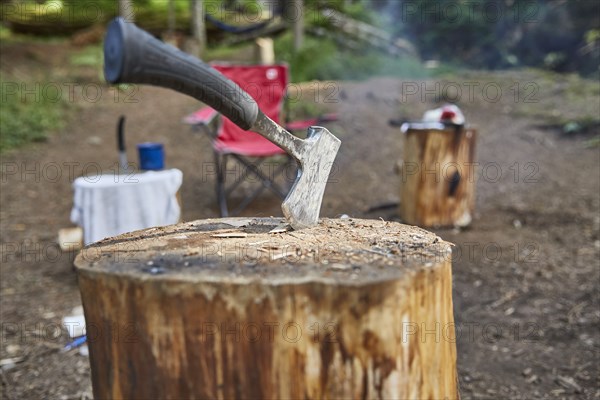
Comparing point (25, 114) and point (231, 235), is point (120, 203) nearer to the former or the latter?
point (231, 235)

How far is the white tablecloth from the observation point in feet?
10.9

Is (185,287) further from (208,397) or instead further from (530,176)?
(530,176)

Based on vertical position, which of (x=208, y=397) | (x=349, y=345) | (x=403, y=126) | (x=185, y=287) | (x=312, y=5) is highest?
(x=312, y=5)

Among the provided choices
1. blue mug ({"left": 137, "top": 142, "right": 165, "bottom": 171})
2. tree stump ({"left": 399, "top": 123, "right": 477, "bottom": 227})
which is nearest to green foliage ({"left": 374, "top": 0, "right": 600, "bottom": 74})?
tree stump ({"left": 399, "top": 123, "right": 477, "bottom": 227})

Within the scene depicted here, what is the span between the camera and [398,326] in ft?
4.10

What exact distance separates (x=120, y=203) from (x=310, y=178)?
2.06m

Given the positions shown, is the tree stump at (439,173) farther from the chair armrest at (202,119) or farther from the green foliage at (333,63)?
the green foliage at (333,63)

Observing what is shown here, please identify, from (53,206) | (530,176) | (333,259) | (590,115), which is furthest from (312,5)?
(333,259)

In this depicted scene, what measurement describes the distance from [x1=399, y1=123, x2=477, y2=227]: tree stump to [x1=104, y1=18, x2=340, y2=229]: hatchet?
2.78 m

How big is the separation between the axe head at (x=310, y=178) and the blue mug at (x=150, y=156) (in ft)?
7.22

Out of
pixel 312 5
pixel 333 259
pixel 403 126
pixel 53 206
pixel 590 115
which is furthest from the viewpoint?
pixel 312 5

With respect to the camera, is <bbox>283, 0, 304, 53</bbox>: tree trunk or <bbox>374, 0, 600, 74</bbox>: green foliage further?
<bbox>374, 0, 600, 74</bbox>: green foliage

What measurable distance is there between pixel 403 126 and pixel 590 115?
11.8 ft

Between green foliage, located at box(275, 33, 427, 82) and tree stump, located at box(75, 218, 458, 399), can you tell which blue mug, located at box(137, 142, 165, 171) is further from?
green foliage, located at box(275, 33, 427, 82)
